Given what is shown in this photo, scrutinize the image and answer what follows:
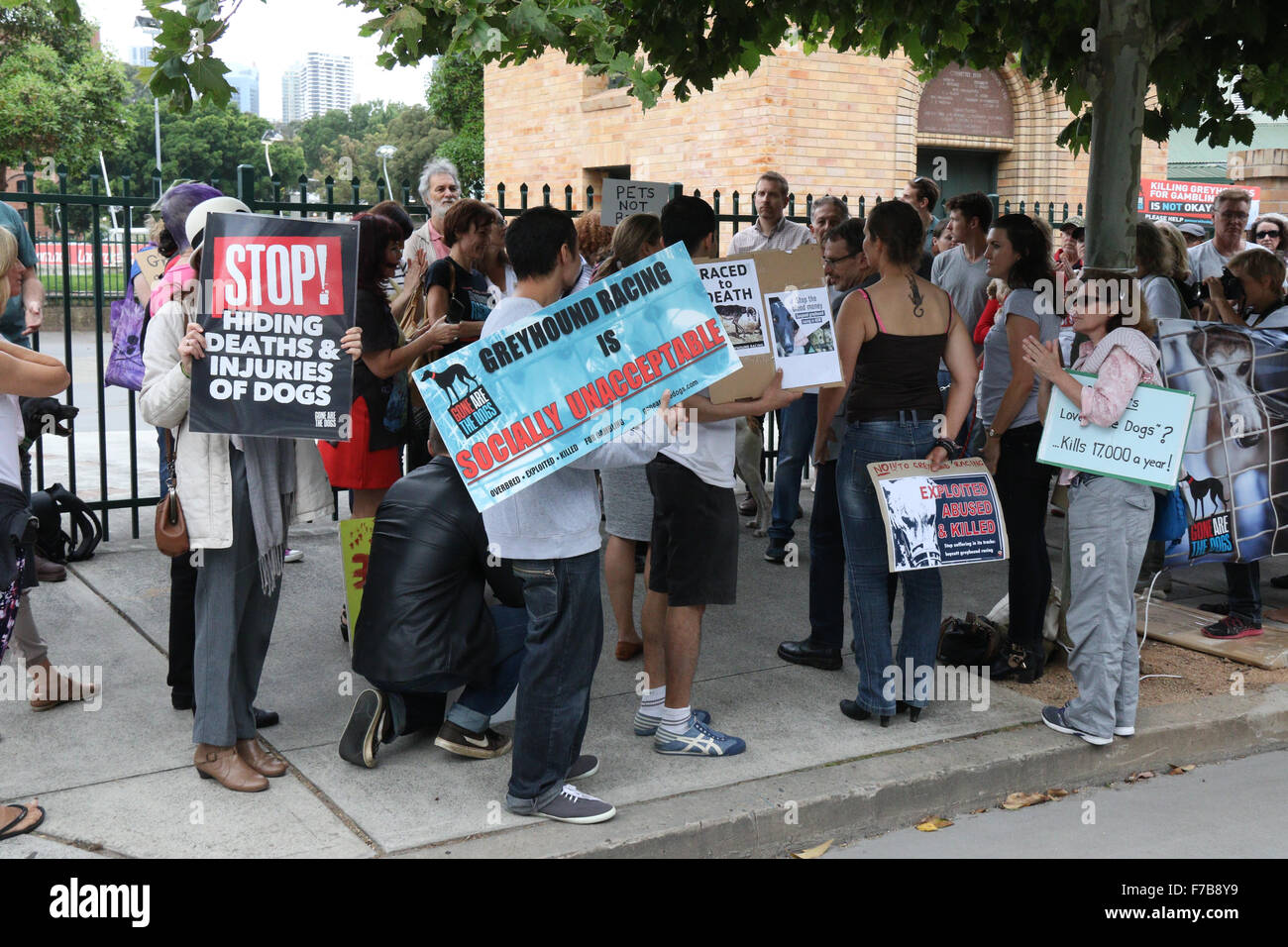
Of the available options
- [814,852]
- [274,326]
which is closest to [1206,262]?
[814,852]

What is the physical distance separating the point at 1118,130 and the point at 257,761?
14.3 ft

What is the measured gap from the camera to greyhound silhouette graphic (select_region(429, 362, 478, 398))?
3.66 m

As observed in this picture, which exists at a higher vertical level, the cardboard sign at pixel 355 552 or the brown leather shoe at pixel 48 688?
the cardboard sign at pixel 355 552

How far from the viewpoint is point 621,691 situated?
528 centimetres

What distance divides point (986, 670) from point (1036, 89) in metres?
18.2

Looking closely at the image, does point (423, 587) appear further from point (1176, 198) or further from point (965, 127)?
point (1176, 198)

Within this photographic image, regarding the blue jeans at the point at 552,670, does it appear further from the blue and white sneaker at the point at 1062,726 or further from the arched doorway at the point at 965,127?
the arched doorway at the point at 965,127

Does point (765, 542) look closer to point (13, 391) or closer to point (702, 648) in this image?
point (702, 648)

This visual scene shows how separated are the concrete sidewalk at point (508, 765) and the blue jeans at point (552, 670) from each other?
0.15 m

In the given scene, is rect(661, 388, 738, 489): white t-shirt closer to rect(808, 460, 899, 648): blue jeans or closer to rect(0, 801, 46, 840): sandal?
rect(808, 460, 899, 648): blue jeans

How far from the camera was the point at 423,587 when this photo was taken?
4324 mm

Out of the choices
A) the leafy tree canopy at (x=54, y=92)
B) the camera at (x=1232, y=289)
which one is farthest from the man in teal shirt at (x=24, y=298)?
the leafy tree canopy at (x=54, y=92)

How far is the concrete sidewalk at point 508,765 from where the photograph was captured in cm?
387

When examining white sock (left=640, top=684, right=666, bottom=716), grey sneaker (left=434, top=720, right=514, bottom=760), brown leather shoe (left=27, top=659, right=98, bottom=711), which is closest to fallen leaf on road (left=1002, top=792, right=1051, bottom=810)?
white sock (left=640, top=684, right=666, bottom=716)
